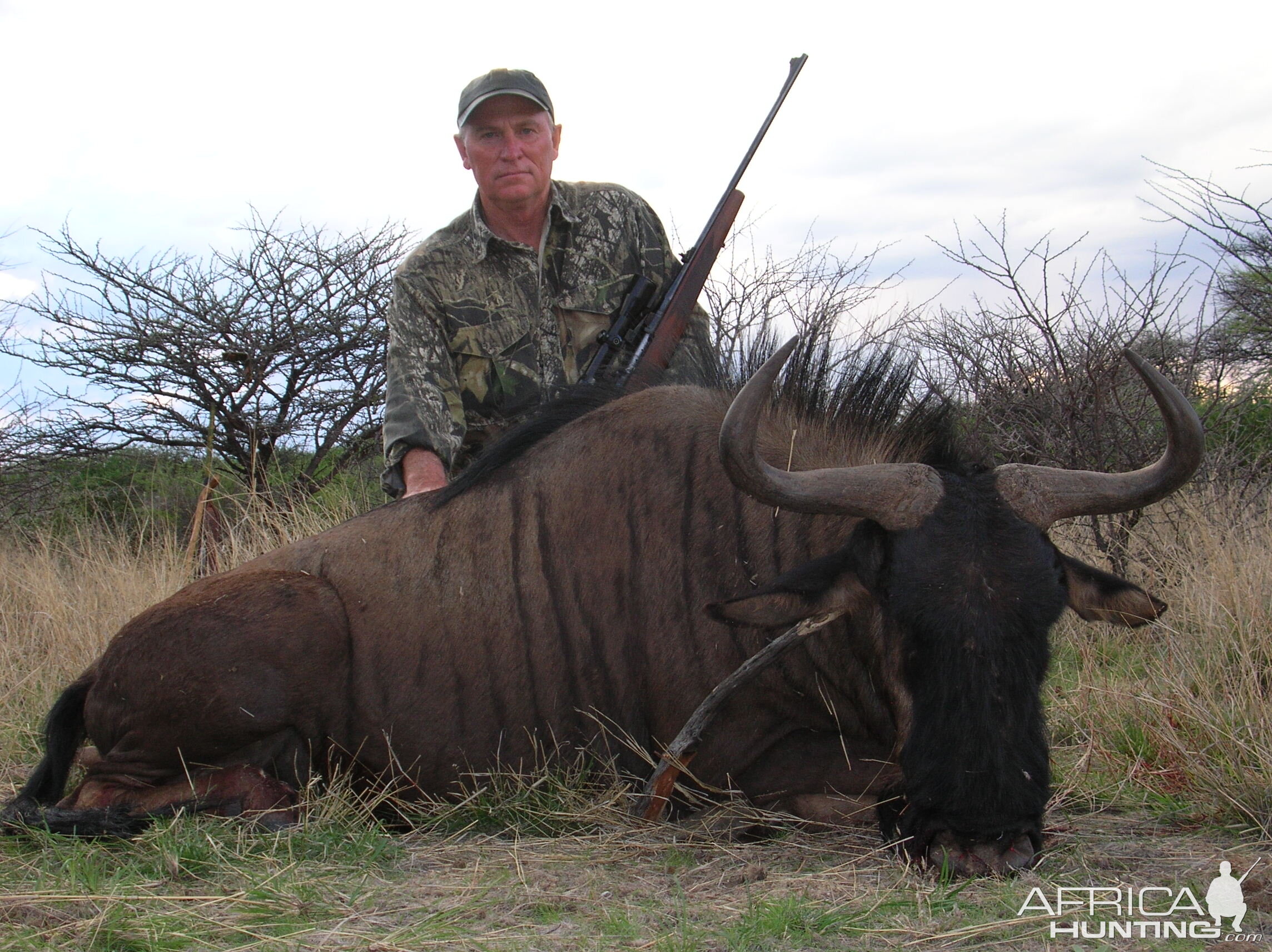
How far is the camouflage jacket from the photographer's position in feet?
17.0

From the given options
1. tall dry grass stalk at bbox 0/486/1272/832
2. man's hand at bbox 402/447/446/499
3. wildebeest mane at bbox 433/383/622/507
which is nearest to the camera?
tall dry grass stalk at bbox 0/486/1272/832

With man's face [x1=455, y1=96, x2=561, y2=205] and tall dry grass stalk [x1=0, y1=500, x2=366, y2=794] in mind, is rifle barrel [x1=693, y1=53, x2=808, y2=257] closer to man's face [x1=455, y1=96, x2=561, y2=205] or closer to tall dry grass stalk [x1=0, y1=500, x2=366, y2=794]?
man's face [x1=455, y1=96, x2=561, y2=205]

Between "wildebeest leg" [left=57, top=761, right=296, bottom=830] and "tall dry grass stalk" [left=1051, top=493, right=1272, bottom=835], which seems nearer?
"tall dry grass stalk" [left=1051, top=493, right=1272, bottom=835]

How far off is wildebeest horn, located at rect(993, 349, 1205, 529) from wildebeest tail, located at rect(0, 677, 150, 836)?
258cm

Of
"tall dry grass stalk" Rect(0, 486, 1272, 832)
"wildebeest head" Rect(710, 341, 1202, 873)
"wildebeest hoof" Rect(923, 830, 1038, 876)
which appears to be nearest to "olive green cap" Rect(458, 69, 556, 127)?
"tall dry grass stalk" Rect(0, 486, 1272, 832)

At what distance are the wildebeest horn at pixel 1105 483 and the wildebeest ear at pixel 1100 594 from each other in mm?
157

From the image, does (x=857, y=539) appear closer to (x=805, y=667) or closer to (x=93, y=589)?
(x=805, y=667)

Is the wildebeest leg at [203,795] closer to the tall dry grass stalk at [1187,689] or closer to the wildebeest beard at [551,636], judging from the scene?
the wildebeest beard at [551,636]

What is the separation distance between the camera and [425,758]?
144 inches

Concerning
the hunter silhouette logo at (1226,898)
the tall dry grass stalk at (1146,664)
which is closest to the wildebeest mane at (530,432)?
the tall dry grass stalk at (1146,664)

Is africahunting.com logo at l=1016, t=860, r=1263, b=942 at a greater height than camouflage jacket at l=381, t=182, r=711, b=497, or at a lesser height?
lesser

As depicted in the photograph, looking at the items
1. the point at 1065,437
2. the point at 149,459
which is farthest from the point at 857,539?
the point at 149,459

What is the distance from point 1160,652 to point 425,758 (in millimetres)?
2765

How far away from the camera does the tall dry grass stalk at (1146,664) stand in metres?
3.45
